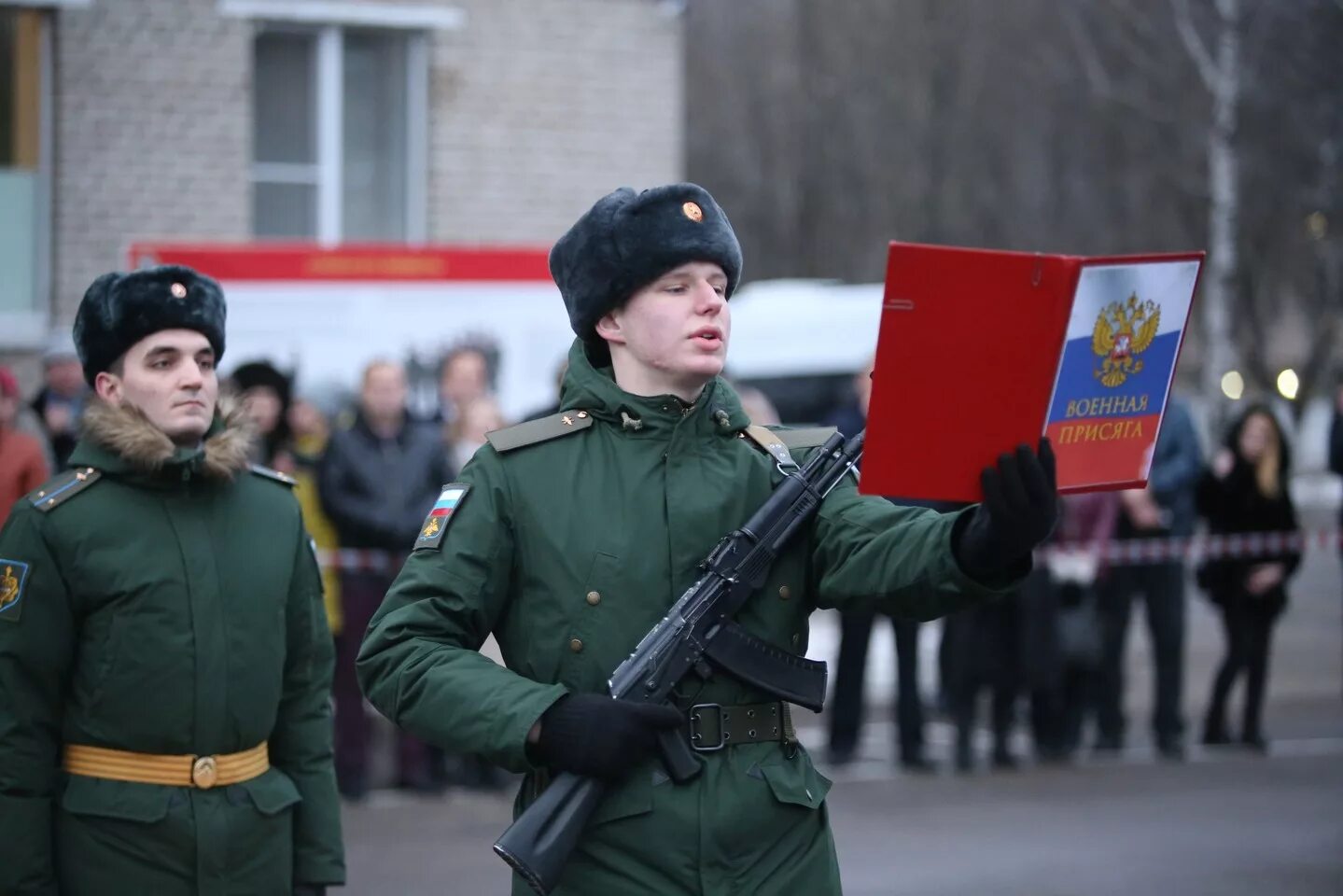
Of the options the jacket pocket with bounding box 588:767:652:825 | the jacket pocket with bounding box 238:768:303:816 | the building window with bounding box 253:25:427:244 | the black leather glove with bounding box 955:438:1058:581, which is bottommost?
the jacket pocket with bounding box 238:768:303:816

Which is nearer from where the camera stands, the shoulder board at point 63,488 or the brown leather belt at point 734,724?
the brown leather belt at point 734,724

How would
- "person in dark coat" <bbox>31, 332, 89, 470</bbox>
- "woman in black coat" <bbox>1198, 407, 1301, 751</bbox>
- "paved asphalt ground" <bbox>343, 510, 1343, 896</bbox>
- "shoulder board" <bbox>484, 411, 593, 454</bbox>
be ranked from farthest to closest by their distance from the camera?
1. "woman in black coat" <bbox>1198, 407, 1301, 751</bbox>
2. "person in dark coat" <bbox>31, 332, 89, 470</bbox>
3. "paved asphalt ground" <bbox>343, 510, 1343, 896</bbox>
4. "shoulder board" <bbox>484, 411, 593, 454</bbox>

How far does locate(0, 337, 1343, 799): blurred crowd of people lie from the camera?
32.1 ft

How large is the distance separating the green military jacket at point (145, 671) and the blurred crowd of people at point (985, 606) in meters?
4.75

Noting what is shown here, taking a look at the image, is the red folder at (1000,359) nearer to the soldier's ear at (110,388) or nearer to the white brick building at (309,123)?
the soldier's ear at (110,388)

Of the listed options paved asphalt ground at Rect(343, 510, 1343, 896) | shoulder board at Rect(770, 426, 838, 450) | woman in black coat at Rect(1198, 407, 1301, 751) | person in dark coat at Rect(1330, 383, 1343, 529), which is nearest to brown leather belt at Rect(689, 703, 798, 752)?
shoulder board at Rect(770, 426, 838, 450)

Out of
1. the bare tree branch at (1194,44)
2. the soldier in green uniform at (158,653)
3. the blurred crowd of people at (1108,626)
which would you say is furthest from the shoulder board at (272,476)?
the bare tree branch at (1194,44)

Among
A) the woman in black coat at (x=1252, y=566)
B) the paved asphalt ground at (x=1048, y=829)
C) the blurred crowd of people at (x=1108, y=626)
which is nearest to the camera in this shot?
the paved asphalt ground at (x=1048, y=829)

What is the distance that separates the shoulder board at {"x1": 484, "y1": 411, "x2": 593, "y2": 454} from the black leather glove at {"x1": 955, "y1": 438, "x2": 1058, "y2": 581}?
2.74 feet

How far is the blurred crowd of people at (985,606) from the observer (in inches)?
386

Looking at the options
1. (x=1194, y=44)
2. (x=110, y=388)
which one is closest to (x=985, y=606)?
(x=110, y=388)

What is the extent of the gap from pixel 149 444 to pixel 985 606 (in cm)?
600

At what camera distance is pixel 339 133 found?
14109 mm

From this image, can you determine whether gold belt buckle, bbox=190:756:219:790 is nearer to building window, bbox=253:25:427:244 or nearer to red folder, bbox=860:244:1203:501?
red folder, bbox=860:244:1203:501
